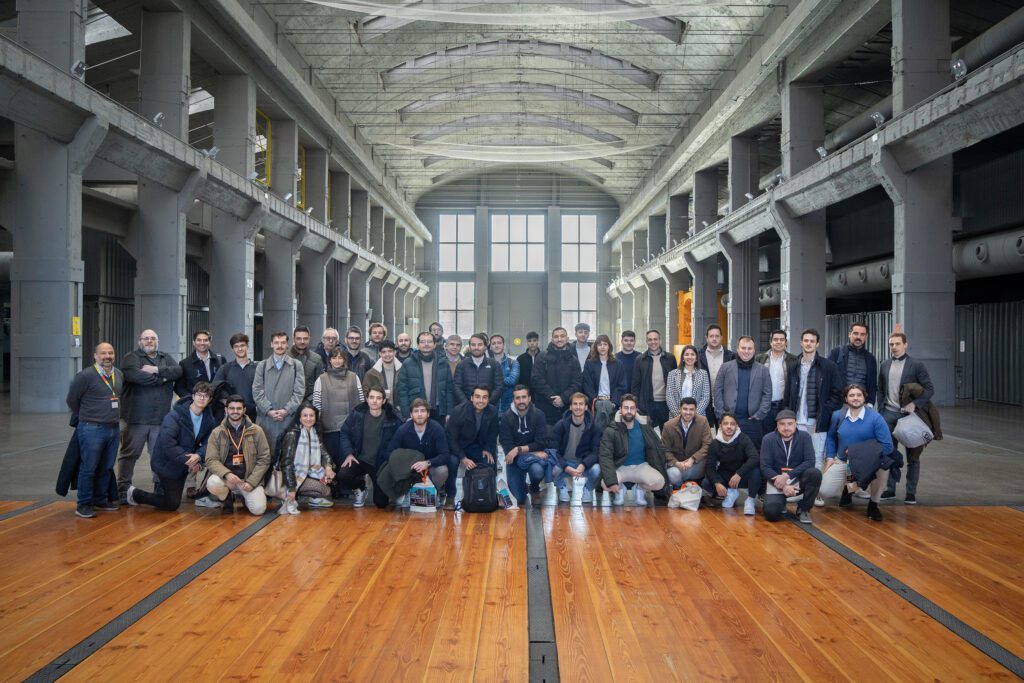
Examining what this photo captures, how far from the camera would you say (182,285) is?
17.0m

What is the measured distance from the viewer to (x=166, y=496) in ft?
24.3

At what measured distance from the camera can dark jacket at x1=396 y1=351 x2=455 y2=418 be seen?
29.1ft

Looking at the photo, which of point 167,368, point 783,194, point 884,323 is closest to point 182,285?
point 167,368

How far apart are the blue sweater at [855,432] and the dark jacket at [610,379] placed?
2726 mm

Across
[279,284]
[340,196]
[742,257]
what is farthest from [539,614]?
[340,196]

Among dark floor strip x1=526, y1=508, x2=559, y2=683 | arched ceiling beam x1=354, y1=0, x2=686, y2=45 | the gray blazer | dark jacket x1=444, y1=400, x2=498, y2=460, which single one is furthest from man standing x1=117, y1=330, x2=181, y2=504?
arched ceiling beam x1=354, y1=0, x2=686, y2=45

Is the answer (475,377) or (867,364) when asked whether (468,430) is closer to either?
(475,377)

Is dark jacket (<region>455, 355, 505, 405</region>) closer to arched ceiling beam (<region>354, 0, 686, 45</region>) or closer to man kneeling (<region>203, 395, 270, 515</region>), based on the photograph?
man kneeling (<region>203, 395, 270, 515</region>)

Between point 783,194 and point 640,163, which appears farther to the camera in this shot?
point 640,163

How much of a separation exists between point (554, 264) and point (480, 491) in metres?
42.5

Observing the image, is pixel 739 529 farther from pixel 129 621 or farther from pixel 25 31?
pixel 25 31

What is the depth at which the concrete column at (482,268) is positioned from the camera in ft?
161

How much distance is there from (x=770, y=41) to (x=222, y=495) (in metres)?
17.8

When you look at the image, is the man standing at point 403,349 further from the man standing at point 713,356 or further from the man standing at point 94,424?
the man standing at point 713,356
